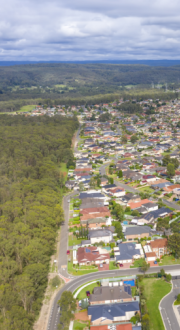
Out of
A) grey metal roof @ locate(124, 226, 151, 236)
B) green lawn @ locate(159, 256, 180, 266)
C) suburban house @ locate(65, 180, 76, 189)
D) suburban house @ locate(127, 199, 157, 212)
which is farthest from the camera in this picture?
suburban house @ locate(65, 180, 76, 189)

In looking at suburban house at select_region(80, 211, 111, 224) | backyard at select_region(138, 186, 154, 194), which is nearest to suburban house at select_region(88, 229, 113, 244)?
suburban house at select_region(80, 211, 111, 224)

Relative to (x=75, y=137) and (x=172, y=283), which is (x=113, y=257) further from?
(x=75, y=137)

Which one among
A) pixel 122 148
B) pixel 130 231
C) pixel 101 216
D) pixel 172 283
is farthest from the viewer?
pixel 122 148

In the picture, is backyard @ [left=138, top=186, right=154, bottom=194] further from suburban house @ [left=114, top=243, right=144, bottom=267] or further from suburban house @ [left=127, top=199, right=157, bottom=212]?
suburban house @ [left=114, top=243, right=144, bottom=267]

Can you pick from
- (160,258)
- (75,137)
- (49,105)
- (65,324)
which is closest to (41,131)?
(75,137)

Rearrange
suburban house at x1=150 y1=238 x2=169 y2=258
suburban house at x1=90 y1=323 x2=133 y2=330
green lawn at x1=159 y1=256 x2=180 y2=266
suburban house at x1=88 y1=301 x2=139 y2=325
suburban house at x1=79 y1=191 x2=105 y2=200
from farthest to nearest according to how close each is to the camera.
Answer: suburban house at x1=79 y1=191 x2=105 y2=200 → suburban house at x1=150 y1=238 x2=169 y2=258 → green lawn at x1=159 y1=256 x2=180 y2=266 → suburban house at x1=88 y1=301 x2=139 y2=325 → suburban house at x1=90 y1=323 x2=133 y2=330

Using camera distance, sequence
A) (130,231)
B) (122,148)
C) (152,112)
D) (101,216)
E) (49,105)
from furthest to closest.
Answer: (49,105)
(152,112)
(122,148)
(101,216)
(130,231)

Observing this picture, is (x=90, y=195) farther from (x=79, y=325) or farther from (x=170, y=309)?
(x=79, y=325)
